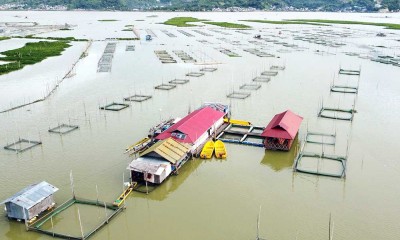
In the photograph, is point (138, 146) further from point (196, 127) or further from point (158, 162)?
point (158, 162)

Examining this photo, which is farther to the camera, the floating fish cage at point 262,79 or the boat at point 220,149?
the floating fish cage at point 262,79

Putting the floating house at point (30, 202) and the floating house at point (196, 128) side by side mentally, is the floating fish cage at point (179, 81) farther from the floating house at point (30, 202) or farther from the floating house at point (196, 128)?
the floating house at point (30, 202)

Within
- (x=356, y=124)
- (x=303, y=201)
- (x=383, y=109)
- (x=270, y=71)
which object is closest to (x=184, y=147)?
(x=303, y=201)

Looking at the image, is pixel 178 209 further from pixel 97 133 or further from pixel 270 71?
pixel 270 71

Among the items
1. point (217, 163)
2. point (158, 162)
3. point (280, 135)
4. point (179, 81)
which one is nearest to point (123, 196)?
point (158, 162)

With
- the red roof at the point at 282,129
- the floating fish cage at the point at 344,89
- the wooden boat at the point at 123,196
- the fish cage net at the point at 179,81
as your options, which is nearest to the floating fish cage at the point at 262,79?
the floating fish cage at the point at 344,89

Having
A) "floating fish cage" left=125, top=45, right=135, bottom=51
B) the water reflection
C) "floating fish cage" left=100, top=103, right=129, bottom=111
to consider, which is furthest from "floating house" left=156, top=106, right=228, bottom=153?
"floating fish cage" left=125, top=45, right=135, bottom=51

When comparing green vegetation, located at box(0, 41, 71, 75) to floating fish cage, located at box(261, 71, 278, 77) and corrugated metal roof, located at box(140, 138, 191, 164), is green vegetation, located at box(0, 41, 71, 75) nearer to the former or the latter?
floating fish cage, located at box(261, 71, 278, 77)

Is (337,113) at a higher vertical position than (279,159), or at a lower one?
higher
